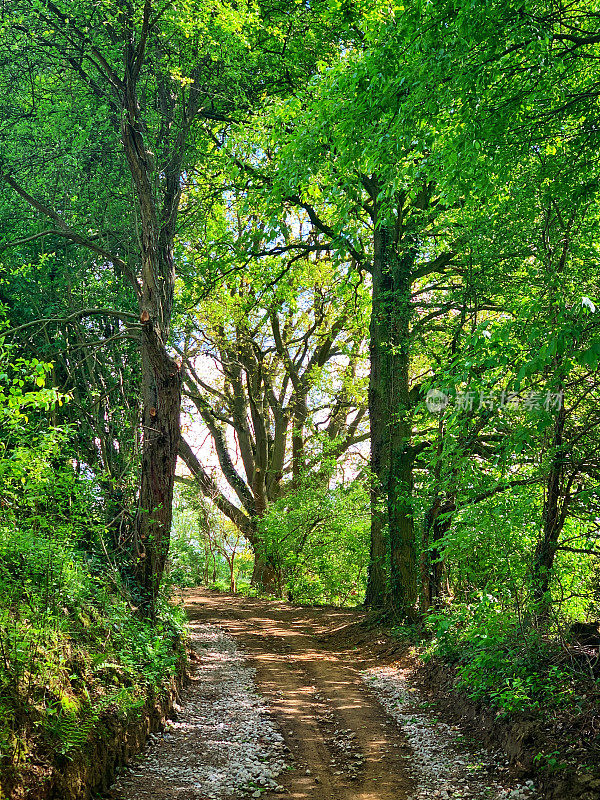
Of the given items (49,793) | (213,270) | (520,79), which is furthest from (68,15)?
(49,793)

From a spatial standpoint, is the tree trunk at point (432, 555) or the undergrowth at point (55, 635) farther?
the tree trunk at point (432, 555)

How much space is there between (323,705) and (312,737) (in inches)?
48.8

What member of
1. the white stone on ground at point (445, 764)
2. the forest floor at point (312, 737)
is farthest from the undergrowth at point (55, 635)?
the white stone on ground at point (445, 764)

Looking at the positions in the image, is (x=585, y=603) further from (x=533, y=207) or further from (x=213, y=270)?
(x=213, y=270)

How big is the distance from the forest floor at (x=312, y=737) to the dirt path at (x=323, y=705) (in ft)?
0.06

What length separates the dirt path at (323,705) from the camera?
5867 mm

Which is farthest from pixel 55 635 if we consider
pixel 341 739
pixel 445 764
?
pixel 445 764

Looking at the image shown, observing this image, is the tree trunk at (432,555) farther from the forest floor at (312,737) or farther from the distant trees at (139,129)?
the distant trees at (139,129)

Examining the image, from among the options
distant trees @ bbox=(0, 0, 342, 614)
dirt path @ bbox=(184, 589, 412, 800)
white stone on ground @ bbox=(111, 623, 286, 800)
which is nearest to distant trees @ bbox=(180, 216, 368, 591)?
dirt path @ bbox=(184, 589, 412, 800)

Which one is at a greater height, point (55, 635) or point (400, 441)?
point (400, 441)

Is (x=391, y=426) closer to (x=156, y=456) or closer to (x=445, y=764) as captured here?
(x=156, y=456)

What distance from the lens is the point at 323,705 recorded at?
8.23m

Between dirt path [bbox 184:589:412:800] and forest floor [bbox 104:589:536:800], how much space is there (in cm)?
2

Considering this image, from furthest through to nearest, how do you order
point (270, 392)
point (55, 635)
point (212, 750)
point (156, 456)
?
point (270, 392)
point (156, 456)
point (212, 750)
point (55, 635)
